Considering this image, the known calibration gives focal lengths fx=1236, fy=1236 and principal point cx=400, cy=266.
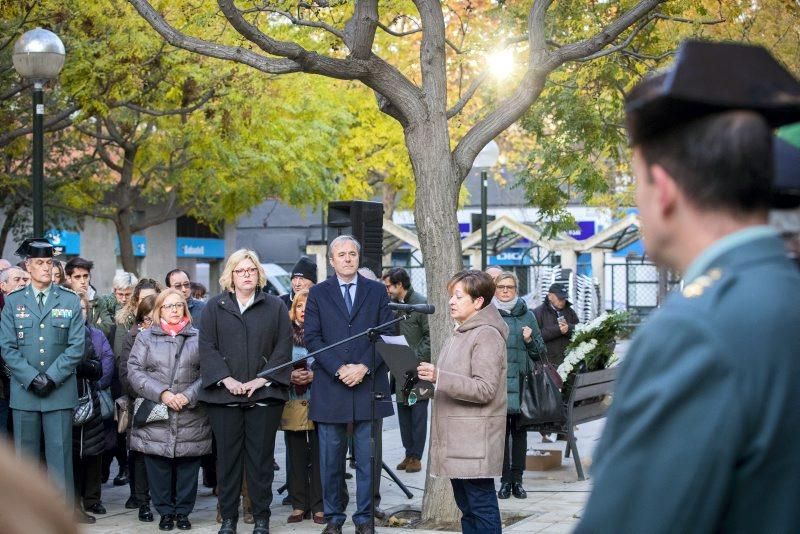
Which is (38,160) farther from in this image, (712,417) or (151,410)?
Result: (712,417)

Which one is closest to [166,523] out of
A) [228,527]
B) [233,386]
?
[228,527]

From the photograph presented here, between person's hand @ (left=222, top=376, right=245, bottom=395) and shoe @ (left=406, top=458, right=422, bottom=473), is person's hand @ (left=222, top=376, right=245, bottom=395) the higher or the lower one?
the higher one

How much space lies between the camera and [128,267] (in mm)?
26828

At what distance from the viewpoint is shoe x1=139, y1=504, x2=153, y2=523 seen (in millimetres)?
10500

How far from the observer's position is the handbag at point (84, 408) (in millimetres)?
10516

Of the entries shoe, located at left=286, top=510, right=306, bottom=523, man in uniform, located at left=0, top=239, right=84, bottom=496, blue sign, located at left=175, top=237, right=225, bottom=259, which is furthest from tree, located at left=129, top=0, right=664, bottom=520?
blue sign, located at left=175, top=237, right=225, bottom=259

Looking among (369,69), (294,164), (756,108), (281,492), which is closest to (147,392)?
(281,492)

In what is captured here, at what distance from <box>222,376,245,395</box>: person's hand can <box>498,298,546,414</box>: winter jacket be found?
286cm

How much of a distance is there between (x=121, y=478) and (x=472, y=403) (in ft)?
18.8

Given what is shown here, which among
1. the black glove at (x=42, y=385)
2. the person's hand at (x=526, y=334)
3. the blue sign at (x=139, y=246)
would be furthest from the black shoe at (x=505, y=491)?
the blue sign at (x=139, y=246)

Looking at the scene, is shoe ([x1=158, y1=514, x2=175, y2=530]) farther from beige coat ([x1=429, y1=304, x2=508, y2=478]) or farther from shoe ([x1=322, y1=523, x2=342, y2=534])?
beige coat ([x1=429, y1=304, x2=508, y2=478])

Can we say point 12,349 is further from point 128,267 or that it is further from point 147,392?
point 128,267

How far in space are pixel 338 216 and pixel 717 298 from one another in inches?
455

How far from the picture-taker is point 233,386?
32.2ft
